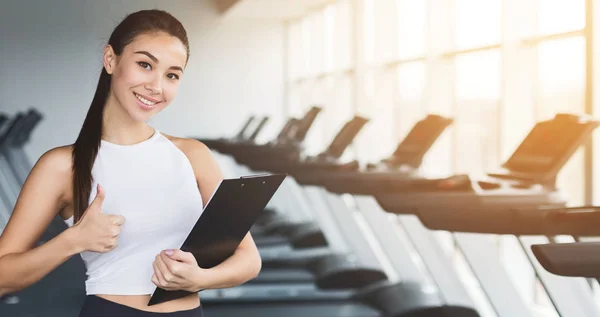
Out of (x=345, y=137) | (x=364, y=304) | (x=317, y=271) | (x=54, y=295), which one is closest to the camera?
(x=364, y=304)

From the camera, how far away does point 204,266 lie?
1.37 meters

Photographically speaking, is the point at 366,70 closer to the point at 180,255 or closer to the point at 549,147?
the point at 549,147

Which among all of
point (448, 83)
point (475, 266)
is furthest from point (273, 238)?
point (475, 266)

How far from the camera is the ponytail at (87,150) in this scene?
135 centimetres

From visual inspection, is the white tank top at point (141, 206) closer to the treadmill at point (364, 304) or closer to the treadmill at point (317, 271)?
the treadmill at point (364, 304)

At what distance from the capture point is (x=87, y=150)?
54.4 inches

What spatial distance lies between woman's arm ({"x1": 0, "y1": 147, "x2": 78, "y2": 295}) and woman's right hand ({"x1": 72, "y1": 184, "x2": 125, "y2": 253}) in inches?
0.7

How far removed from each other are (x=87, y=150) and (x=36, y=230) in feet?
0.50

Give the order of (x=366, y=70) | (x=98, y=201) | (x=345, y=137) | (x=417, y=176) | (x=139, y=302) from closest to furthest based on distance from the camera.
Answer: (x=98, y=201)
(x=139, y=302)
(x=417, y=176)
(x=345, y=137)
(x=366, y=70)

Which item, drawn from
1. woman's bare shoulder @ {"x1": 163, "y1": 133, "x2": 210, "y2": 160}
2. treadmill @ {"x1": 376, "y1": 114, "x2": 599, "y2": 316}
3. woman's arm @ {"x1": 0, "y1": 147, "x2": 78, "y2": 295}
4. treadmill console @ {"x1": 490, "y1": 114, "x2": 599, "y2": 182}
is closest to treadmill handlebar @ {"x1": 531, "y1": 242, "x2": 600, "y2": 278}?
treadmill @ {"x1": 376, "y1": 114, "x2": 599, "y2": 316}

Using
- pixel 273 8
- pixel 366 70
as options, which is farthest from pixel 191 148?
pixel 273 8

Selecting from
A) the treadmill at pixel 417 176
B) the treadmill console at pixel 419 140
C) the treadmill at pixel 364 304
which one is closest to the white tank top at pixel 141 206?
the treadmill at pixel 417 176

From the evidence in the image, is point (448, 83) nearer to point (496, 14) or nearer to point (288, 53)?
point (496, 14)

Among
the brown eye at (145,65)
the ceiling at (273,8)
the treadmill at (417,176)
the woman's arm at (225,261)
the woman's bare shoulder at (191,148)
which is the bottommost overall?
the treadmill at (417,176)
